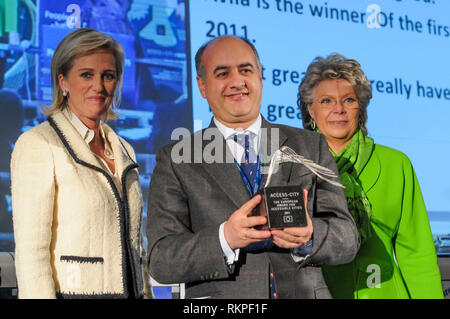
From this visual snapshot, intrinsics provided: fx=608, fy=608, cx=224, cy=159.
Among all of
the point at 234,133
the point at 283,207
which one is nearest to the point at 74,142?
the point at 234,133

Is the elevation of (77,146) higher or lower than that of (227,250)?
higher

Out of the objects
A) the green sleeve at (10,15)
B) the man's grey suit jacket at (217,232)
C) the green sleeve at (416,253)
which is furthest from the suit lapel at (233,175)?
the green sleeve at (10,15)

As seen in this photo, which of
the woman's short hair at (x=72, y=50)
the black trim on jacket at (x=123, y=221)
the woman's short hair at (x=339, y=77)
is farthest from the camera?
the woman's short hair at (x=339, y=77)

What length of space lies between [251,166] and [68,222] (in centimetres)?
57

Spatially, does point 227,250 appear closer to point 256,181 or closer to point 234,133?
A: point 256,181

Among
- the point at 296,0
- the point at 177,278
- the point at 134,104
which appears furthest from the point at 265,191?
the point at 296,0

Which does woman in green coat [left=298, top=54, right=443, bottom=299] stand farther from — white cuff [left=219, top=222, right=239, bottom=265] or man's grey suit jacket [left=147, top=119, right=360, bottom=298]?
white cuff [left=219, top=222, right=239, bottom=265]

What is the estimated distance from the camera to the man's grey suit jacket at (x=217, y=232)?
60.6 inches

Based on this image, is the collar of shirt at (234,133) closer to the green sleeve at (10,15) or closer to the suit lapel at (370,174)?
the suit lapel at (370,174)

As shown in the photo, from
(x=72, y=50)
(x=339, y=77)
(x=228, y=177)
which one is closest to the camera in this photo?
(x=228, y=177)

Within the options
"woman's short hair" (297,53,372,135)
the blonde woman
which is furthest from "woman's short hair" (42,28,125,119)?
"woman's short hair" (297,53,372,135)

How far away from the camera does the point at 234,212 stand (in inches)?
59.1
